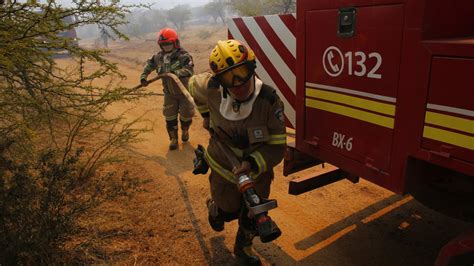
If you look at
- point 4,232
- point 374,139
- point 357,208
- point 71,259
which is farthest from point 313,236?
point 4,232

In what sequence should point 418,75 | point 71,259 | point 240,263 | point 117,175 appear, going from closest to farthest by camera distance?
point 418,75
point 71,259
point 240,263
point 117,175

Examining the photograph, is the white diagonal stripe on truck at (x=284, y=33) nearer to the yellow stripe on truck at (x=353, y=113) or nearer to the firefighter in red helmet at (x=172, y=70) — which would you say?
the yellow stripe on truck at (x=353, y=113)

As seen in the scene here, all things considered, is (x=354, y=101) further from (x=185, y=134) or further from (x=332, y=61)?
(x=185, y=134)

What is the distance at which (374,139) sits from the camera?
220 cm

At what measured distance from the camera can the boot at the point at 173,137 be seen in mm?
6560

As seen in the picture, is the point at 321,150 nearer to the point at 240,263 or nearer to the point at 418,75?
the point at 418,75

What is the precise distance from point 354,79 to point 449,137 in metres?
0.68

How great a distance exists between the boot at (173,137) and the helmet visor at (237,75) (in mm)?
4167

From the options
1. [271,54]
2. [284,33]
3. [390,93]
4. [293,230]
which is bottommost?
[293,230]

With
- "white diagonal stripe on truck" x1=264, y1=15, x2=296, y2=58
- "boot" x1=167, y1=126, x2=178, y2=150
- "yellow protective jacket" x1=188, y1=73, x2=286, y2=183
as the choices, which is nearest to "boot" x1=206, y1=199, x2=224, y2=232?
"yellow protective jacket" x1=188, y1=73, x2=286, y2=183

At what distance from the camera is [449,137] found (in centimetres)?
176

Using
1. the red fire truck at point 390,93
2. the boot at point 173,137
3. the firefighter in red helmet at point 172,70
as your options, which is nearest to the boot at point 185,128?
the firefighter in red helmet at point 172,70

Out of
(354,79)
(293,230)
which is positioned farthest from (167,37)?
(354,79)

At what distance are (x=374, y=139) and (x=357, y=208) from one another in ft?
7.15
